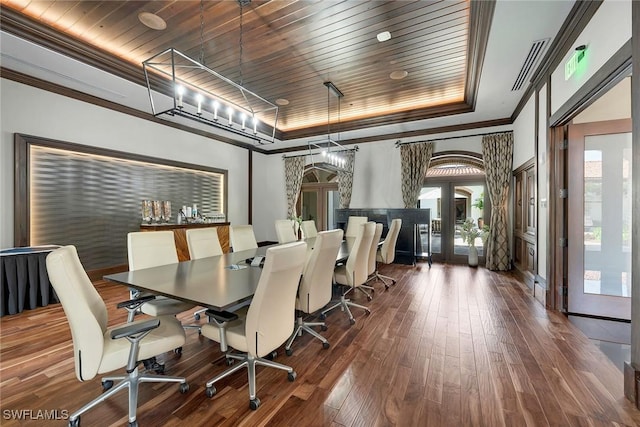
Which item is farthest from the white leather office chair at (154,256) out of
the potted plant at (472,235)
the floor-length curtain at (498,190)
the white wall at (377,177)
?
the floor-length curtain at (498,190)

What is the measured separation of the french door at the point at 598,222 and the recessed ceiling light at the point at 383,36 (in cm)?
236

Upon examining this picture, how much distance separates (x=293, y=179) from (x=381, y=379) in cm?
632

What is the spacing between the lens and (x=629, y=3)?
1833 millimetres

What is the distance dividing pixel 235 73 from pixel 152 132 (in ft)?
7.85

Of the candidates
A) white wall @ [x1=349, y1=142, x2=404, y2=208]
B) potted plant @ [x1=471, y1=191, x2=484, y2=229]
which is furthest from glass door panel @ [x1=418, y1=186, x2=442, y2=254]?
potted plant @ [x1=471, y1=191, x2=484, y2=229]

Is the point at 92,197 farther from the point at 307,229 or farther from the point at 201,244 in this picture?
the point at 307,229

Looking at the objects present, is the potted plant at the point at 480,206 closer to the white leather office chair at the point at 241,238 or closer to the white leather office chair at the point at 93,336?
the white leather office chair at the point at 241,238

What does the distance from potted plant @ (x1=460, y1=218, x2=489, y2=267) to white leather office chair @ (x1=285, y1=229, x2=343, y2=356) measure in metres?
4.36

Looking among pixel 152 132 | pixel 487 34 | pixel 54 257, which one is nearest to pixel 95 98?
pixel 152 132

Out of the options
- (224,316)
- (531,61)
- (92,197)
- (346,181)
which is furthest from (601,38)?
(92,197)

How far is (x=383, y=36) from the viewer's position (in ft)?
10.1

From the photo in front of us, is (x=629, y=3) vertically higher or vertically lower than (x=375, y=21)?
lower

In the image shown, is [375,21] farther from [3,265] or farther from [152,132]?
[3,265]

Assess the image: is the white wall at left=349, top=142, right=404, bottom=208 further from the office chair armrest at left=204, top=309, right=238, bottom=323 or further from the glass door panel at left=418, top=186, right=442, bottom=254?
the office chair armrest at left=204, top=309, right=238, bottom=323
